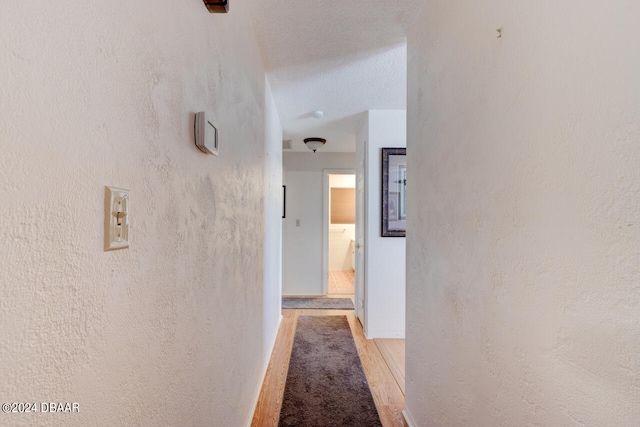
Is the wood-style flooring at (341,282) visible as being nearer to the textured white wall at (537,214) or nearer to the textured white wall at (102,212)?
the textured white wall at (537,214)

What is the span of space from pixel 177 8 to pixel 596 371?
1.29 meters

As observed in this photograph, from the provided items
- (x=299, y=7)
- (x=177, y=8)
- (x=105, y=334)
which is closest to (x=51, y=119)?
(x=105, y=334)

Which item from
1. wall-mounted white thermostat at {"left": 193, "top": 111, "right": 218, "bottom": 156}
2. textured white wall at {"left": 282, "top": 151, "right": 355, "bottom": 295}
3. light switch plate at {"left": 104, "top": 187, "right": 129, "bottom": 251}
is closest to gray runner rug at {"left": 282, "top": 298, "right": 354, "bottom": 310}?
textured white wall at {"left": 282, "top": 151, "right": 355, "bottom": 295}

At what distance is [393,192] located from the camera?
312 cm

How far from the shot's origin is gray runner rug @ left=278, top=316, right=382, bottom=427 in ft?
6.05

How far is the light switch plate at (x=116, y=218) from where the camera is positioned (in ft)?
1.83

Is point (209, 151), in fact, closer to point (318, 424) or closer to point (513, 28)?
point (513, 28)

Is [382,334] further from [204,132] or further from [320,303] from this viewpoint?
[204,132]

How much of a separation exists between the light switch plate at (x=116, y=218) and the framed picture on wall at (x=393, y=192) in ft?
8.80

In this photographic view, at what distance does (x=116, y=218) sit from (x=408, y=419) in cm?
190

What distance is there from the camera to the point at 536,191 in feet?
2.53

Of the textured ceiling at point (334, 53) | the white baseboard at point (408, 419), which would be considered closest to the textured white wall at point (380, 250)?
the textured ceiling at point (334, 53)

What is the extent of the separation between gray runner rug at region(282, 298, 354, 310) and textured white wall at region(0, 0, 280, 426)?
2981 millimetres

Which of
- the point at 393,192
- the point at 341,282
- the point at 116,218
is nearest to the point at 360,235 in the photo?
the point at 393,192
